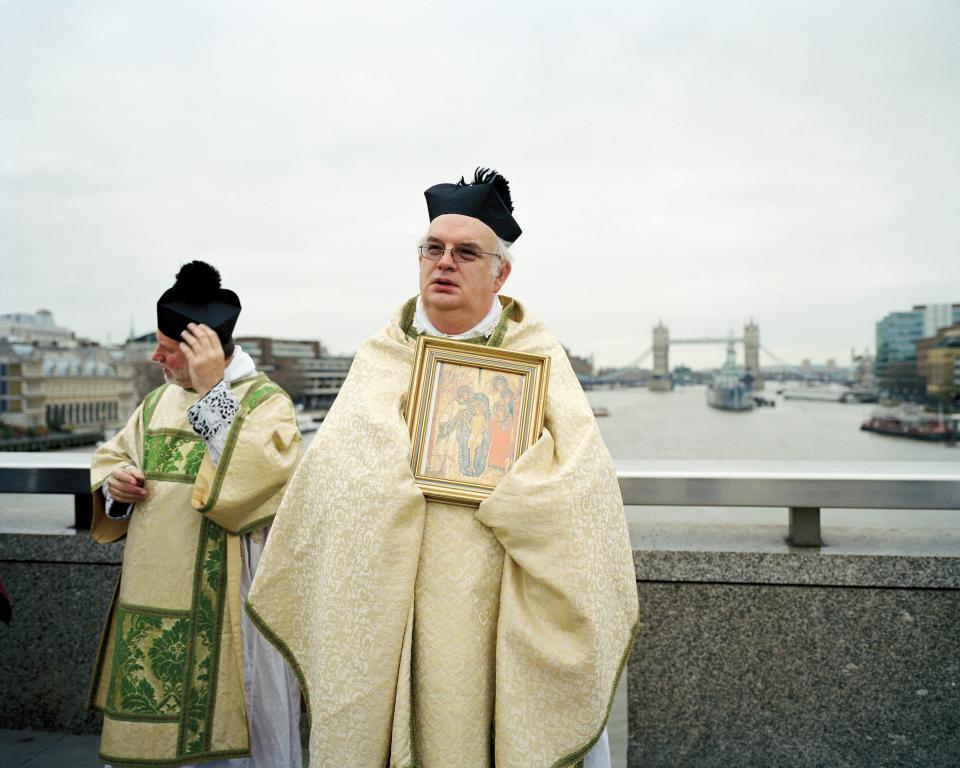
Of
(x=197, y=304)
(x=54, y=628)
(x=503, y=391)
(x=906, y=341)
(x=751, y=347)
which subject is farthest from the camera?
(x=751, y=347)

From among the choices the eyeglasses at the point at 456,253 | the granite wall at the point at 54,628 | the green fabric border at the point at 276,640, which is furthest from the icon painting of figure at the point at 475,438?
the granite wall at the point at 54,628

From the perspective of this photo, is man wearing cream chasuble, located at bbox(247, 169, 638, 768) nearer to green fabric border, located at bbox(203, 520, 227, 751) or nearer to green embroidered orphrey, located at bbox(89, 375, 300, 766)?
green embroidered orphrey, located at bbox(89, 375, 300, 766)

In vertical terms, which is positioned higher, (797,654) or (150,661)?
(150,661)

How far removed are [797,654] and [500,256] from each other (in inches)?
78.7

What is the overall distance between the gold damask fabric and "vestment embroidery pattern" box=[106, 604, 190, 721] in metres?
0.80

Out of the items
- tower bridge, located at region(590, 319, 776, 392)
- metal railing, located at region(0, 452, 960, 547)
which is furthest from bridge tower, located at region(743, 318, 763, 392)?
metal railing, located at region(0, 452, 960, 547)

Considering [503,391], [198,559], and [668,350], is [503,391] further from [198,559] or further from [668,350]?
[668,350]

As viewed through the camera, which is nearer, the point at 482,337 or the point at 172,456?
the point at 482,337

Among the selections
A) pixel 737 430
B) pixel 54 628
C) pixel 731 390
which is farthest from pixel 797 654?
pixel 731 390

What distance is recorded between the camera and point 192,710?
2.39m

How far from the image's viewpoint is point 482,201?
194cm

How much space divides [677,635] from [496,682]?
144cm

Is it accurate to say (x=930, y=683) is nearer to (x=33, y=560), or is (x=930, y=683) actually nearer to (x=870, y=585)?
(x=870, y=585)

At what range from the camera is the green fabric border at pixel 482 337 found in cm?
201
